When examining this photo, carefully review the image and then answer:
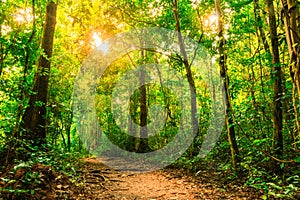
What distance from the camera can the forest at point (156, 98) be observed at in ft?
17.4

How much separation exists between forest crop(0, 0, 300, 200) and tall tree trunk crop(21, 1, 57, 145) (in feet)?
0.12

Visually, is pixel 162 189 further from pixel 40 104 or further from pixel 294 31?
pixel 294 31

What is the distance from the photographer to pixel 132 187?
26.5ft

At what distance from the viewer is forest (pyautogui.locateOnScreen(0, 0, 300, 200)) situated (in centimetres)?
529

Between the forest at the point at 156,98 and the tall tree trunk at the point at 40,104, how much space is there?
0.04 meters

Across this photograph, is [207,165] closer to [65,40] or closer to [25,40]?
[25,40]

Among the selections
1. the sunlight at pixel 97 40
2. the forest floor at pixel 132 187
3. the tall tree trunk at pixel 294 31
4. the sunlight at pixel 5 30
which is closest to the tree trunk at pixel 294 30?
the tall tree trunk at pixel 294 31

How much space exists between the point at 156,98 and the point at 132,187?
1721 centimetres

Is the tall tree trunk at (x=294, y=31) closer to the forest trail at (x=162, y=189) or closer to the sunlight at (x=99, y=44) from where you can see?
the forest trail at (x=162, y=189)

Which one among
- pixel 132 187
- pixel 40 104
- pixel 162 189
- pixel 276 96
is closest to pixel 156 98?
pixel 132 187

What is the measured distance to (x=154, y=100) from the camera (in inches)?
997

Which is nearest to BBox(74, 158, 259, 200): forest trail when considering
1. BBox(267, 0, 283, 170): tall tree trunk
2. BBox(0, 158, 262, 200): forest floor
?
BBox(0, 158, 262, 200): forest floor

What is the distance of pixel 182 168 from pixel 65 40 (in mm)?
10727

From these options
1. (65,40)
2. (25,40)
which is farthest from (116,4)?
(25,40)
